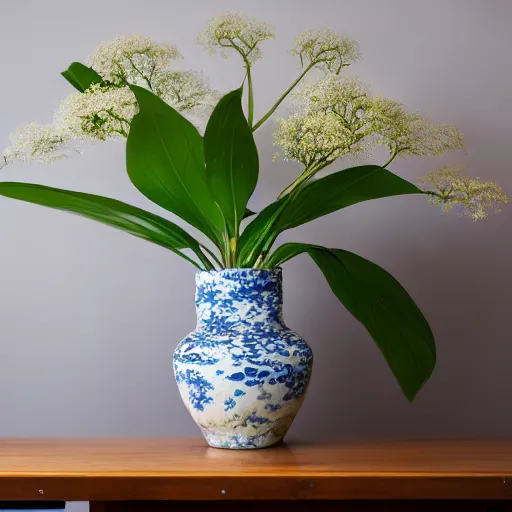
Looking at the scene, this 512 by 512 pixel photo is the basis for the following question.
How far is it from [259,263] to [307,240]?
316 millimetres

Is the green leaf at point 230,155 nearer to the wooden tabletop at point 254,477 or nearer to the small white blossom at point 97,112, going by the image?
the small white blossom at point 97,112

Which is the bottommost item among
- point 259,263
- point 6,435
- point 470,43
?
point 6,435

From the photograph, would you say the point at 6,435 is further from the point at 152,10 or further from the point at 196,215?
the point at 152,10

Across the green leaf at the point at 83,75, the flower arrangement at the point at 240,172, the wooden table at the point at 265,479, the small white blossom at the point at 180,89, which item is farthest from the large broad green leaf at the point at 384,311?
the green leaf at the point at 83,75

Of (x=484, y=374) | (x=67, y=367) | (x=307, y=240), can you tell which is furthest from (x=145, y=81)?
(x=484, y=374)

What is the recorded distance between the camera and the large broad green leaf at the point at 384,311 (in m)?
0.95

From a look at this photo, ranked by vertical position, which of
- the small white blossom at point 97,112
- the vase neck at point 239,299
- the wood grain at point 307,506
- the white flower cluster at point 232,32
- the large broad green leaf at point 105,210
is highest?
the white flower cluster at point 232,32

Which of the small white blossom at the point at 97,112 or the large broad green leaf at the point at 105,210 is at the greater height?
the small white blossom at the point at 97,112

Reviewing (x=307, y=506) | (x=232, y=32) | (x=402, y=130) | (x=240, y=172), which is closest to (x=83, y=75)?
(x=232, y=32)

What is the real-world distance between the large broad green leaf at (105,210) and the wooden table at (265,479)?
0.95ft

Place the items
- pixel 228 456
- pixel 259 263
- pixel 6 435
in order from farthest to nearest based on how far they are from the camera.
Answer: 1. pixel 6 435
2. pixel 259 263
3. pixel 228 456

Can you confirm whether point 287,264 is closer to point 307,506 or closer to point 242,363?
point 242,363

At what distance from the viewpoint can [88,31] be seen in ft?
4.40

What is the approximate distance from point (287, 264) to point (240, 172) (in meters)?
0.43
